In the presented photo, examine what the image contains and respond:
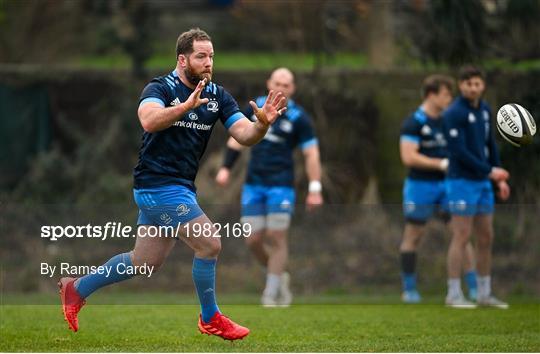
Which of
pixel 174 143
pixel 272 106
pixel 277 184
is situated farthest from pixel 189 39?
pixel 277 184

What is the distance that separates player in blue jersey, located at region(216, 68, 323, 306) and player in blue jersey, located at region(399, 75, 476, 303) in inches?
48.3

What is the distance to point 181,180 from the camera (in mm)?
8570

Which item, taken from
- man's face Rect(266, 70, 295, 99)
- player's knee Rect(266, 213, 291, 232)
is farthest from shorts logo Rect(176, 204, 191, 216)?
player's knee Rect(266, 213, 291, 232)

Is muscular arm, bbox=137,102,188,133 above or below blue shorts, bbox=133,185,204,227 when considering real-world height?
above

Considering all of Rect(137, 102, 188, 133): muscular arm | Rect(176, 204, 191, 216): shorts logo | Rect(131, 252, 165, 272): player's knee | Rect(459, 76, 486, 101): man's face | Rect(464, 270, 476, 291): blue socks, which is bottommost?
Rect(464, 270, 476, 291): blue socks

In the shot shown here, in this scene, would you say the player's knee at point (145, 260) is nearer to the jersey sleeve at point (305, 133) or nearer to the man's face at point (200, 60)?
the man's face at point (200, 60)

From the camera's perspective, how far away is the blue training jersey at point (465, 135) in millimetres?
12195

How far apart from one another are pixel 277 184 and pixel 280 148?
0.41m

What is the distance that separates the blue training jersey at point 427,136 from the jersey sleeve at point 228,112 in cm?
514

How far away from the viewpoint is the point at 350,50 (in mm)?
18906

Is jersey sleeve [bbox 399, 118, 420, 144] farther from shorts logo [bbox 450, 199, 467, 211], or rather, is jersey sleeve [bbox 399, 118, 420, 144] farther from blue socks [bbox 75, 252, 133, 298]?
blue socks [bbox 75, 252, 133, 298]

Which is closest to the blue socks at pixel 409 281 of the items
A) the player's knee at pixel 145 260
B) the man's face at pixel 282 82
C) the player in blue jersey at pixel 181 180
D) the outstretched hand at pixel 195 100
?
the man's face at pixel 282 82

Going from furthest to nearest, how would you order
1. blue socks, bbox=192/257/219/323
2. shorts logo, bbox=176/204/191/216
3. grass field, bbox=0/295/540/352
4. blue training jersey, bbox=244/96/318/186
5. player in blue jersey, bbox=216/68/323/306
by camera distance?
blue training jersey, bbox=244/96/318/186, player in blue jersey, bbox=216/68/323/306, grass field, bbox=0/295/540/352, blue socks, bbox=192/257/219/323, shorts logo, bbox=176/204/191/216

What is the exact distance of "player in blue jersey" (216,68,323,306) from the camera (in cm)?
1298
